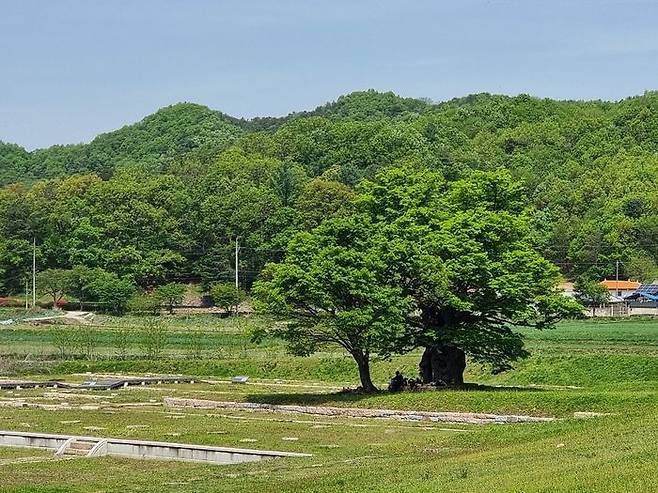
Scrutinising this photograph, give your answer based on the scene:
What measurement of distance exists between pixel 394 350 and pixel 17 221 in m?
90.3

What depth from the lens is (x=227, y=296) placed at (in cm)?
10312

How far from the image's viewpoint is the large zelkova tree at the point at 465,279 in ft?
134

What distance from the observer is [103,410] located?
40.5 metres

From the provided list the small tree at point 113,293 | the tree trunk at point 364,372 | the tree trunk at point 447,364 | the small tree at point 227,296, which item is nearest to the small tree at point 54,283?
the small tree at point 113,293

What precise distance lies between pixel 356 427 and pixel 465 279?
8.59 m

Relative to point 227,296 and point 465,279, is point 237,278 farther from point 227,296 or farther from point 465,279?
point 465,279

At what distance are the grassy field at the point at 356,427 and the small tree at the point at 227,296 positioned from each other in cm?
3516

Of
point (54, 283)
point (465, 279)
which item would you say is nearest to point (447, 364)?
point (465, 279)

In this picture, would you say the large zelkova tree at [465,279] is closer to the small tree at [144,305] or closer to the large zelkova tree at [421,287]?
the large zelkova tree at [421,287]

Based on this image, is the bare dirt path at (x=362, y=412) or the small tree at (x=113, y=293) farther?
the small tree at (x=113, y=293)

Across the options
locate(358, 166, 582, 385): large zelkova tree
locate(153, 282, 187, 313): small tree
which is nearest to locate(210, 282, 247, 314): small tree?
locate(153, 282, 187, 313): small tree

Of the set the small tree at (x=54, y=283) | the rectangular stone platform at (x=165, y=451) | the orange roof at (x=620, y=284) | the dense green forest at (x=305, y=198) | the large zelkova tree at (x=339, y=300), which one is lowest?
the rectangular stone platform at (x=165, y=451)

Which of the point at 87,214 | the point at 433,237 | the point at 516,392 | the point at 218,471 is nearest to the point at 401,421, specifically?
the point at 516,392

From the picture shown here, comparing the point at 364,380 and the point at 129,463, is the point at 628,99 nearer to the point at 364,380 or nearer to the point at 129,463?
the point at 364,380
